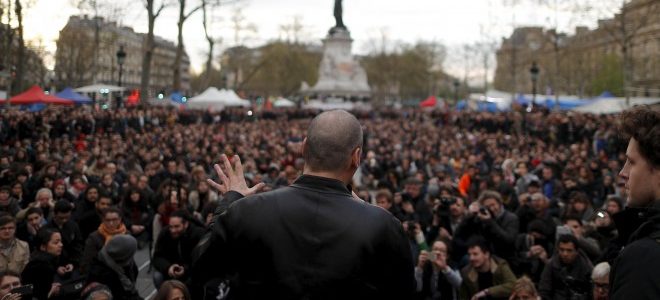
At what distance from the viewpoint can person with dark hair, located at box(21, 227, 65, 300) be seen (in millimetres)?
6270

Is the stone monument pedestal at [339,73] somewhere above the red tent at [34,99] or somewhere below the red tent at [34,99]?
above

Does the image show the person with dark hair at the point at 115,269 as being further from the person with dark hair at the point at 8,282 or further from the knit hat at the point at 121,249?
the person with dark hair at the point at 8,282

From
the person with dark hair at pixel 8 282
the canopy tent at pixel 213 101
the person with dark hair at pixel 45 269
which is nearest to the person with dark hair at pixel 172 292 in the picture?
the person with dark hair at pixel 8 282

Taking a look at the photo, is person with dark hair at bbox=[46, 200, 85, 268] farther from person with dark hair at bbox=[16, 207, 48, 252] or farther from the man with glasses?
the man with glasses

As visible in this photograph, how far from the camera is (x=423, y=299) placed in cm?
626

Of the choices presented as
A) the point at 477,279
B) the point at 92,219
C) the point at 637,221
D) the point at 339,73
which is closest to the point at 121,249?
the point at 477,279

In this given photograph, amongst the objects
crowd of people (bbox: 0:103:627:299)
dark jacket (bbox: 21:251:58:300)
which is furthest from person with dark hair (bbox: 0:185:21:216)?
dark jacket (bbox: 21:251:58:300)

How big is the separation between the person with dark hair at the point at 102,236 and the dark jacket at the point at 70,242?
14.2 inches

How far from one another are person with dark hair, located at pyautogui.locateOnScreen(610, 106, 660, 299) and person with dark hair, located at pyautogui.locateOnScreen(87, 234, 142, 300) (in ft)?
14.4

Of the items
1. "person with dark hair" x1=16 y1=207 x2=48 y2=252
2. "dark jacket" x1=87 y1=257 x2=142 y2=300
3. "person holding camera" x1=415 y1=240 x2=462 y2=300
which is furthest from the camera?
"person with dark hair" x1=16 y1=207 x2=48 y2=252

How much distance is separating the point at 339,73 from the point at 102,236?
44.3 metres

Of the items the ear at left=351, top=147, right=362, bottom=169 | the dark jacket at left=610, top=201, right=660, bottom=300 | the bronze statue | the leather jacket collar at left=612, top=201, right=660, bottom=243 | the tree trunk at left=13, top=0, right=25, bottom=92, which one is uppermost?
the bronze statue

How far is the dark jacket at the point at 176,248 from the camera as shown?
6656mm

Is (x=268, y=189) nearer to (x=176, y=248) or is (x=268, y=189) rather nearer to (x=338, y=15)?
(x=176, y=248)
